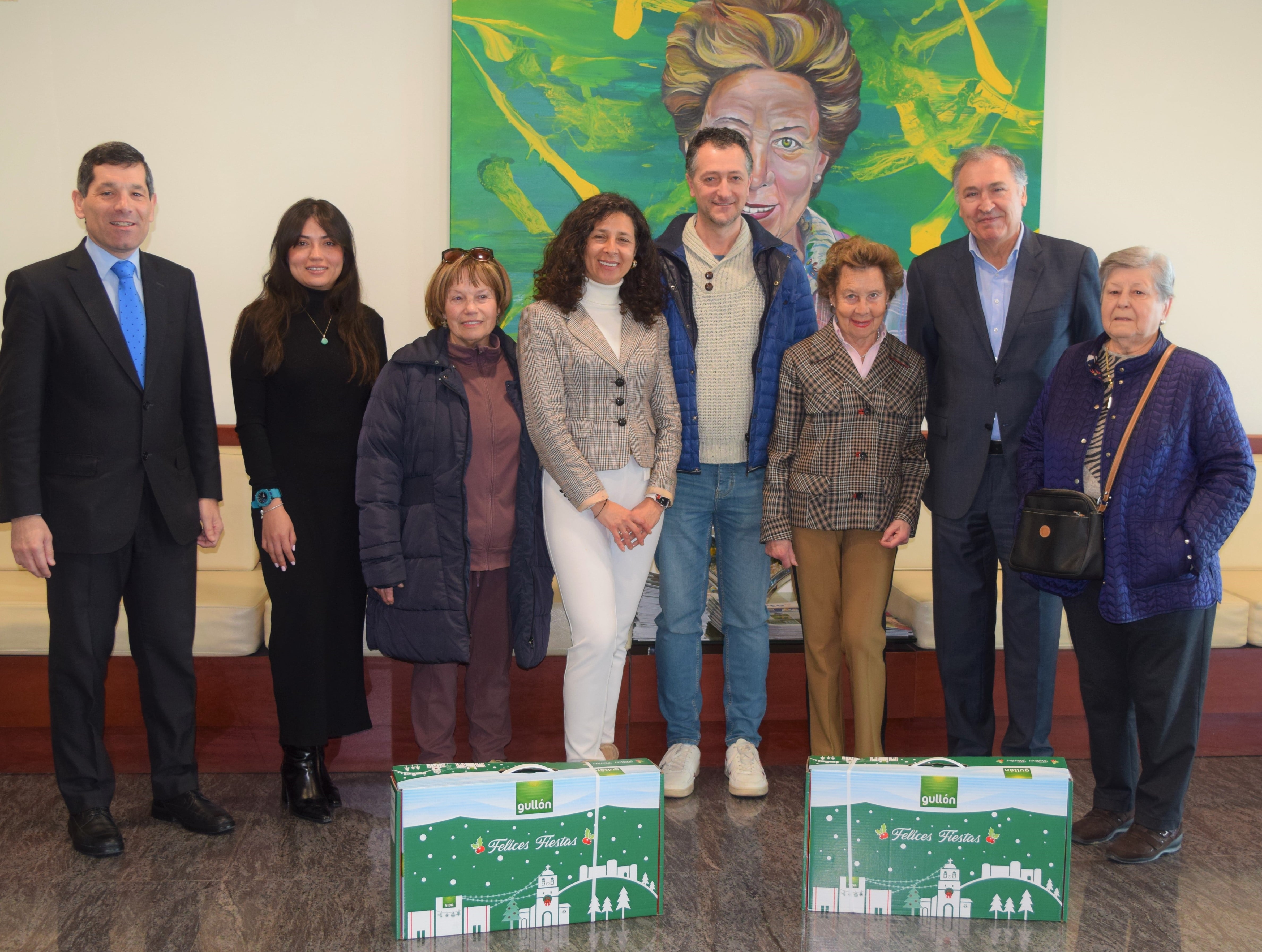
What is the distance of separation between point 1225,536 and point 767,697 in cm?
136

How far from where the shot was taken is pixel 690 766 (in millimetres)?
2865

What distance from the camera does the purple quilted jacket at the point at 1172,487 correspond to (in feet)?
7.58

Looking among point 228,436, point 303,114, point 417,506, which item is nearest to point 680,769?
point 417,506

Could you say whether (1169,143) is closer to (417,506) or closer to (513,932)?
(417,506)

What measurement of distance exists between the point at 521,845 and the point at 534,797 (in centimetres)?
11

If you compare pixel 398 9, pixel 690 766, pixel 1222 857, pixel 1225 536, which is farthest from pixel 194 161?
pixel 1222 857

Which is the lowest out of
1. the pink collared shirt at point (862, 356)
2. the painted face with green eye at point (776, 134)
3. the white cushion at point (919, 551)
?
the white cushion at point (919, 551)

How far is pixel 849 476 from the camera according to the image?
2.67 metres

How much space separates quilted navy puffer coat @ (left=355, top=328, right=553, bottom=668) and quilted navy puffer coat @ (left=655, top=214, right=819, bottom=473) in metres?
0.59

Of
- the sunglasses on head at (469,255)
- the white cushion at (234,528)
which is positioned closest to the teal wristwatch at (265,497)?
the sunglasses on head at (469,255)

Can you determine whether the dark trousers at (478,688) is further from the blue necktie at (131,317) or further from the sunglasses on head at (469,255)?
the blue necktie at (131,317)

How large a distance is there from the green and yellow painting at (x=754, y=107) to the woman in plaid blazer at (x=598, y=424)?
4.11 ft

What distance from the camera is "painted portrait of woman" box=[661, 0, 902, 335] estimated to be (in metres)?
3.83

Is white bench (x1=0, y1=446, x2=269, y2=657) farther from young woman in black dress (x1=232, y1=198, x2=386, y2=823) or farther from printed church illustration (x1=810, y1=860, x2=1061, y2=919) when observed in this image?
printed church illustration (x1=810, y1=860, x2=1061, y2=919)
